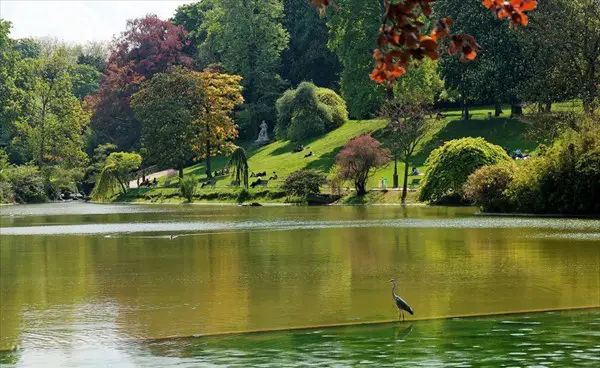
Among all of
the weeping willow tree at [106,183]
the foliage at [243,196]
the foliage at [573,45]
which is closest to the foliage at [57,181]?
the weeping willow tree at [106,183]

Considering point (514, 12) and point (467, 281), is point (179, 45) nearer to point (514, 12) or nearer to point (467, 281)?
point (467, 281)

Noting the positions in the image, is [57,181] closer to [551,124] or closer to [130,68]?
[130,68]

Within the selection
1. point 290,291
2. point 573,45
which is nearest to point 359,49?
point 573,45

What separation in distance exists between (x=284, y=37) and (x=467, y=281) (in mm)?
82011

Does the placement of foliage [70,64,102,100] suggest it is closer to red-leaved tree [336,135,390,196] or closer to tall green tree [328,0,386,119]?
tall green tree [328,0,386,119]

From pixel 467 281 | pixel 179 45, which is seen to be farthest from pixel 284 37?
pixel 467 281

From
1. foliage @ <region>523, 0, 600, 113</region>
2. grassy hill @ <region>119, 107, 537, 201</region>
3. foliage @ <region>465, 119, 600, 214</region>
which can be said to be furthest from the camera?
grassy hill @ <region>119, 107, 537, 201</region>

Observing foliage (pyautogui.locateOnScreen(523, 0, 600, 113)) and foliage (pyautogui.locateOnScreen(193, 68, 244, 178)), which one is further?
foliage (pyautogui.locateOnScreen(193, 68, 244, 178))

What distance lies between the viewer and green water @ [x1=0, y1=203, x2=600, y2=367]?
14.2 meters

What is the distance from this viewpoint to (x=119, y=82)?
104688 mm

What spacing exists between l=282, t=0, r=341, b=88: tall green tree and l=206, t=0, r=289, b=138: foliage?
3.41 metres

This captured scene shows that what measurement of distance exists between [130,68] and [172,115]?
84.9 feet

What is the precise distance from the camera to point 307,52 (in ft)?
336

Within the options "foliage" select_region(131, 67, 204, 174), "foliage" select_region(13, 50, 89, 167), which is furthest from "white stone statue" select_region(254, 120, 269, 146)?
"foliage" select_region(13, 50, 89, 167)
